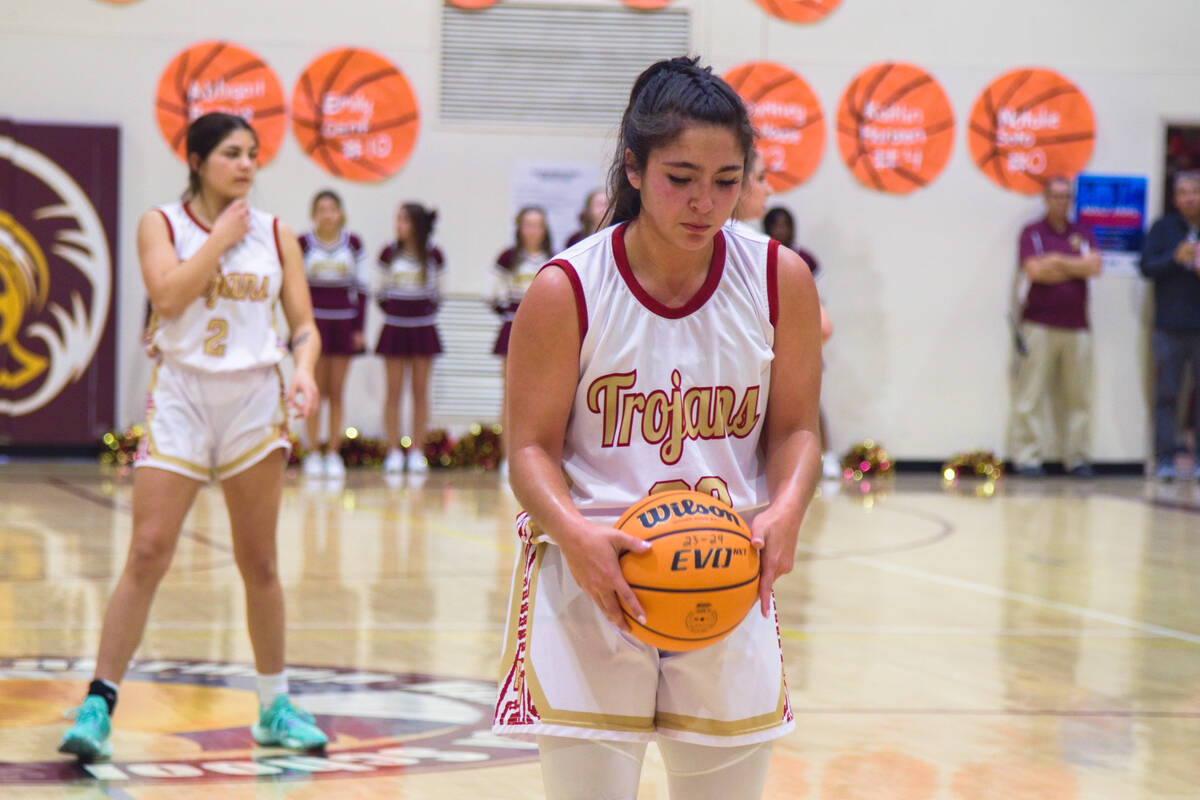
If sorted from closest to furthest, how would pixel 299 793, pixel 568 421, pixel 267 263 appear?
pixel 568 421 < pixel 299 793 < pixel 267 263

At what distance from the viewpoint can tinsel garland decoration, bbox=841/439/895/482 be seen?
12.5 meters

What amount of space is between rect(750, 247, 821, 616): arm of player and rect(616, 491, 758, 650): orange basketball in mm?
123

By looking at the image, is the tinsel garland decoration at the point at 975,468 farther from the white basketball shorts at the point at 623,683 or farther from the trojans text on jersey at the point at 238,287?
the white basketball shorts at the point at 623,683

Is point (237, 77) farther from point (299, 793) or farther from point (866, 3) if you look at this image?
point (299, 793)

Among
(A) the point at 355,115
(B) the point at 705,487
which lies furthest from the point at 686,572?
(A) the point at 355,115

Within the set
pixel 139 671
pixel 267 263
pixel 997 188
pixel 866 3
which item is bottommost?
pixel 139 671

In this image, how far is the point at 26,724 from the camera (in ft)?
13.6

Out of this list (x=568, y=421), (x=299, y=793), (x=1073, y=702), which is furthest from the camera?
(x=1073, y=702)

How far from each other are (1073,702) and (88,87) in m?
9.59

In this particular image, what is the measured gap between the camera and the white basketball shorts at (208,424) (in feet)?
13.0

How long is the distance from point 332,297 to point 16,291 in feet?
8.08

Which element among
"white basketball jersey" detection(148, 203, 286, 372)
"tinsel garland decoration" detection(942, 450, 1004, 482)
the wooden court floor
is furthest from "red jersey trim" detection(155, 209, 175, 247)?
"tinsel garland decoration" detection(942, 450, 1004, 482)

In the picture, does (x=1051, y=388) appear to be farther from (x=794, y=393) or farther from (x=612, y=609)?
(x=612, y=609)

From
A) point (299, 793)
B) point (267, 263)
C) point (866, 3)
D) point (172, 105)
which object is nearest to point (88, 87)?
point (172, 105)
